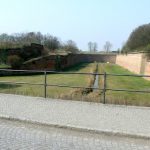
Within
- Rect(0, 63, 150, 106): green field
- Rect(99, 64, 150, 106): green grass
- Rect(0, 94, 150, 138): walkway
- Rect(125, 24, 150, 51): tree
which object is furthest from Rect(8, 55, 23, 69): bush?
Rect(0, 94, 150, 138): walkway

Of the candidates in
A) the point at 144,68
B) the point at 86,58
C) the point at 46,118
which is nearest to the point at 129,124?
the point at 46,118

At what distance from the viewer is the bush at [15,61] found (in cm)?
4138

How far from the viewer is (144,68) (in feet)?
125

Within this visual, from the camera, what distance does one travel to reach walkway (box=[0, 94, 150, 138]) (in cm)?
845

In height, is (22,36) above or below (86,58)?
above

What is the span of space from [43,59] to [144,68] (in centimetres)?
1281

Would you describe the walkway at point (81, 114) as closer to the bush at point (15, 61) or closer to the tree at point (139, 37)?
the bush at point (15, 61)

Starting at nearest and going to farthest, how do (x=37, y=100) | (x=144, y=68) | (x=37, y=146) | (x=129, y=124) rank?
(x=37, y=146) → (x=129, y=124) → (x=37, y=100) → (x=144, y=68)

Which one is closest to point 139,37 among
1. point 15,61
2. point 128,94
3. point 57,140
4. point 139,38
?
point 139,38

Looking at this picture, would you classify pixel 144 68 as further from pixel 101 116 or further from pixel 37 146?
pixel 37 146

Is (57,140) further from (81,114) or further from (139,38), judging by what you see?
(139,38)

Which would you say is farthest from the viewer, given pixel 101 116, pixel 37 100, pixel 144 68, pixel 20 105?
Result: pixel 144 68

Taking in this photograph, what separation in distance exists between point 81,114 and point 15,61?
32484 mm

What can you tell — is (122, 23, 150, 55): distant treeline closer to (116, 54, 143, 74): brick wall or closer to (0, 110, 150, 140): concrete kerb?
(116, 54, 143, 74): brick wall
